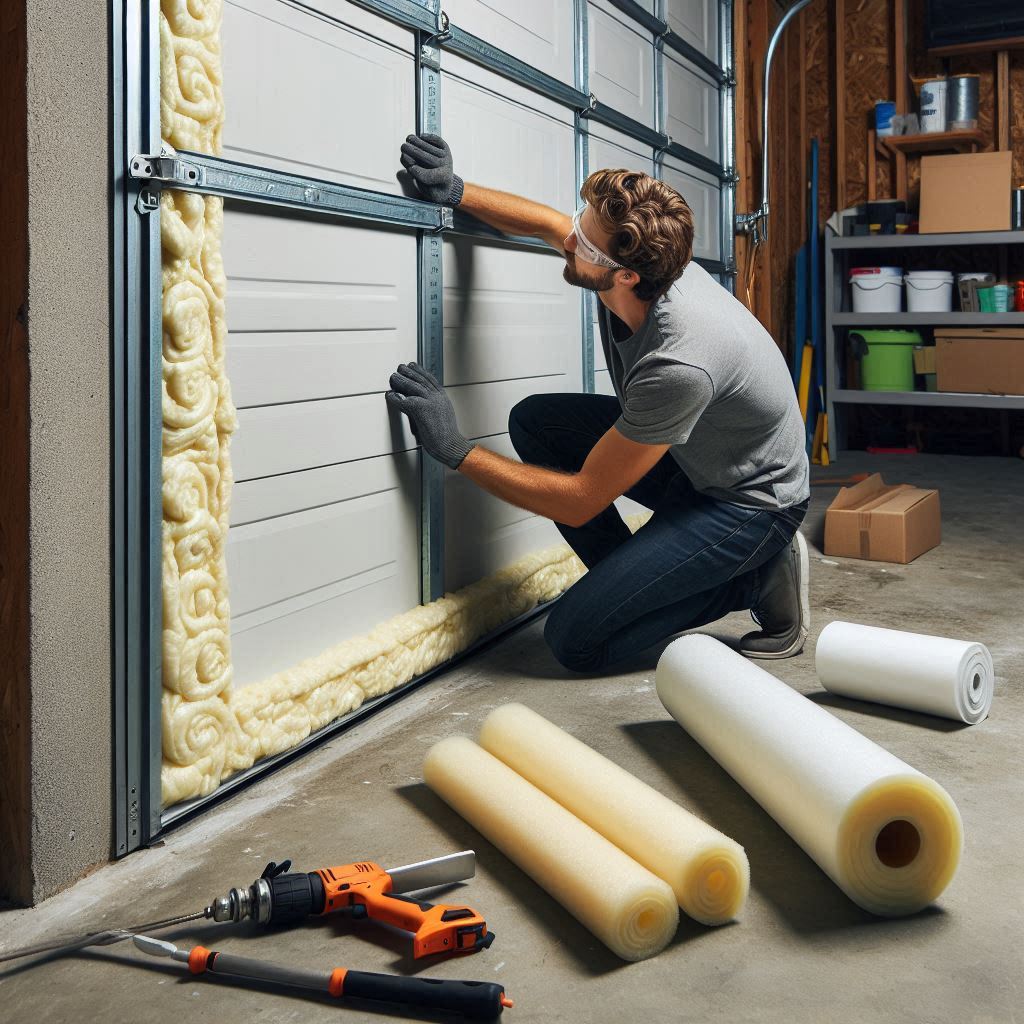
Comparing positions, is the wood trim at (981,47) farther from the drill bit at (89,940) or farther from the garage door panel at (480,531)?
the drill bit at (89,940)

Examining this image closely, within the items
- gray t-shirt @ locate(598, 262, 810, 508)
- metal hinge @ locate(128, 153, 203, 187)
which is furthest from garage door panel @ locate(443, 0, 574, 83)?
metal hinge @ locate(128, 153, 203, 187)

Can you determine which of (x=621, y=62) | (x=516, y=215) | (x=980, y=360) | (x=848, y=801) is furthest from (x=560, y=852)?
(x=980, y=360)

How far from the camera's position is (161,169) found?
63.8 inches

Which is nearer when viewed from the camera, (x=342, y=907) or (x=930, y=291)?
(x=342, y=907)

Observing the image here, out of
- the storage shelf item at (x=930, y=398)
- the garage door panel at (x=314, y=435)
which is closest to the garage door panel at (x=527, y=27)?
the garage door panel at (x=314, y=435)

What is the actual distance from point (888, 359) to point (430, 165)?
4207 millimetres

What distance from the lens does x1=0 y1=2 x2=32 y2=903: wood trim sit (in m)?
1.44

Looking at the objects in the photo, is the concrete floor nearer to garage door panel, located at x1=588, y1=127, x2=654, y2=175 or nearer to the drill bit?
the drill bit

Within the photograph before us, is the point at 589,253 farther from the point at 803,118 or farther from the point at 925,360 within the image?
the point at 803,118

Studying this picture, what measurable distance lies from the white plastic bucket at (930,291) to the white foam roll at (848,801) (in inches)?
178

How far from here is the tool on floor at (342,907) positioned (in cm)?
140

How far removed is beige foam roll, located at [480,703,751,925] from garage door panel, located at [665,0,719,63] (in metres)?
3.34

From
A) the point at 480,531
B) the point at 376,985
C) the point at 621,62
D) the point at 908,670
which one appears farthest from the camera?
the point at 621,62

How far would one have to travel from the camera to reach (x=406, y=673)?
94.4 inches
